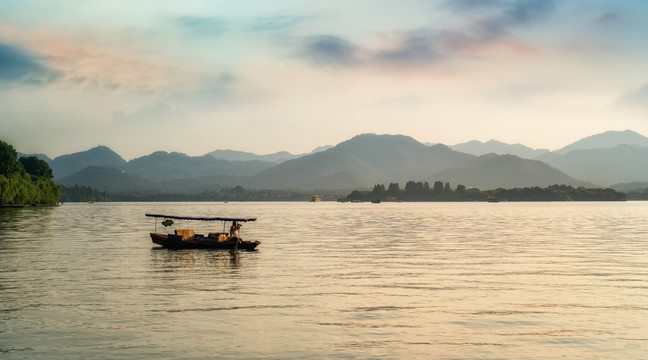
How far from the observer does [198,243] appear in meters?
72.3

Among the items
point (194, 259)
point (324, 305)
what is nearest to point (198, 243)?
point (194, 259)

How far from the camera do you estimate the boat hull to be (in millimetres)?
70500

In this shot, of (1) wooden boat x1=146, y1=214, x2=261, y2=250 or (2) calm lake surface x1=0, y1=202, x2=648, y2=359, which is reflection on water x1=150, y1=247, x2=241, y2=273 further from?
(1) wooden boat x1=146, y1=214, x2=261, y2=250

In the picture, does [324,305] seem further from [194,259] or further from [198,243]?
[198,243]

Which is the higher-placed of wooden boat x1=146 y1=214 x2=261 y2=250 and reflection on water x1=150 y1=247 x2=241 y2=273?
wooden boat x1=146 y1=214 x2=261 y2=250

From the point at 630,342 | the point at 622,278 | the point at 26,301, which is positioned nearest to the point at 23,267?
the point at 26,301

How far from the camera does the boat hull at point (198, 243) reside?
7050 centimetres

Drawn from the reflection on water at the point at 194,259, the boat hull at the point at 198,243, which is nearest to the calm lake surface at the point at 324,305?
the reflection on water at the point at 194,259

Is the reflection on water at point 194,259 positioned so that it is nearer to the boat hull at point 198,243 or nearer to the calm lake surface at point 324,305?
the calm lake surface at point 324,305

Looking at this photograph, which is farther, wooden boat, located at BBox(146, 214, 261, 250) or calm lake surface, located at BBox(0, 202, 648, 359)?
wooden boat, located at BBox(146, 214, 261, 250)

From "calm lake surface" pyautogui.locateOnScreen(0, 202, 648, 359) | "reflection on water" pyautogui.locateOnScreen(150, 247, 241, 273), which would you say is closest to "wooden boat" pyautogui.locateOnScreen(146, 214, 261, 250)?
"reflection on water" pyautogui.locateOnScreen(150, 247, 241, 273)

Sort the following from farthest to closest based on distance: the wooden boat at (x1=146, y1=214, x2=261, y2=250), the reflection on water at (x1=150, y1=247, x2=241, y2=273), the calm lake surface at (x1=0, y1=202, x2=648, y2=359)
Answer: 1. the wooden boat at (x1=146, y1=214, x2=261, y2=250)
2. the reflection on water at (x1=150, y1=247, x2=241, y2=273)
3. the calm lake surface at (x1=0, y1=202, x2=648, y2=359)

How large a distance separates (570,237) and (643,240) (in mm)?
10667

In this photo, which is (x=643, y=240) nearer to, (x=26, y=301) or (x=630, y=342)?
(x=630, y=342)
